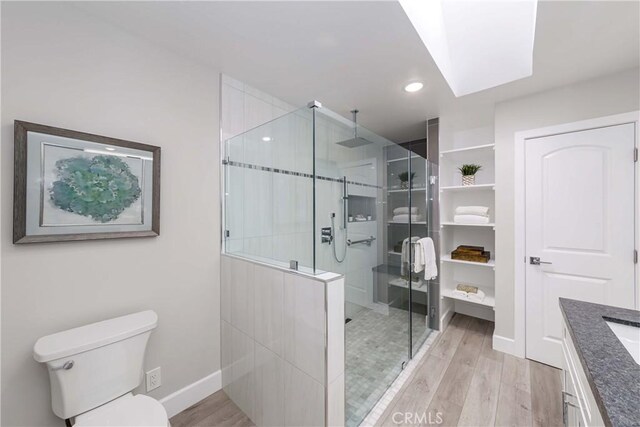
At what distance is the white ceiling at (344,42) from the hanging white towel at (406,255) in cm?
132

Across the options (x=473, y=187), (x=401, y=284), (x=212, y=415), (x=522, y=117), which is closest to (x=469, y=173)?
(x=473, y=187)

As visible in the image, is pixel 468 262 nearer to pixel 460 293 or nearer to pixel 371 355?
pixel 460 293

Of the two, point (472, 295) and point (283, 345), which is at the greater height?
point (283, 345)

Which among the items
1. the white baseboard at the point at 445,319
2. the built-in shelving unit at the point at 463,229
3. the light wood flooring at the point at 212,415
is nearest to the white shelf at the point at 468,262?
the built-in shelving unit at the point at 463,229

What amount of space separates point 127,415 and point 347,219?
1.58 meters

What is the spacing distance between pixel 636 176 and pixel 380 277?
1.94m

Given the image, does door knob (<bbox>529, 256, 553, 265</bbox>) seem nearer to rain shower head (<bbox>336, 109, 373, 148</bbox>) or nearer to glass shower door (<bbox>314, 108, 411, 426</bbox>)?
glass shower door (<bbox>314, 108, 411, 426</bbox>)

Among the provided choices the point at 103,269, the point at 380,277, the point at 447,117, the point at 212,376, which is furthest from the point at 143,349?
the point at 447,117

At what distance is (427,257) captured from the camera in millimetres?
2455

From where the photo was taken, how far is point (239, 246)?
192 centimetres

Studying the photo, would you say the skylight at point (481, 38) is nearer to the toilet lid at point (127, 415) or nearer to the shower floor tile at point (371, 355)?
the shower floor tile at point (371, 355)

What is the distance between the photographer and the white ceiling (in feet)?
4.38

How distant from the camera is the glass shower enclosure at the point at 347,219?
1.53m

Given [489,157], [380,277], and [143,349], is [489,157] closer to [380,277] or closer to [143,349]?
[380,277]
